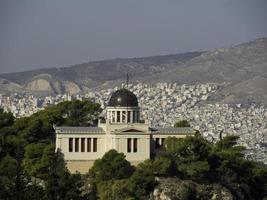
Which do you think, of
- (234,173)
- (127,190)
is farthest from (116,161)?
(234,173)

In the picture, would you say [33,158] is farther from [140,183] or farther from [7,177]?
[140,183]

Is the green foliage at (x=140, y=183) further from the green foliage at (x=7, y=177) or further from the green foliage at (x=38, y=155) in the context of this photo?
the green foliage at (x=7, y=177)

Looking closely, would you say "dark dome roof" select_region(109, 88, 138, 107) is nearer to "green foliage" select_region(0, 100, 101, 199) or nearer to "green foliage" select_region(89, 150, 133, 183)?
"green foliage" select_region(89, 150, 133, 183)

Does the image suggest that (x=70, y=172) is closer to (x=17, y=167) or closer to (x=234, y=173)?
(x=17, y=167)

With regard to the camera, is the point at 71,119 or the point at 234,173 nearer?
the point at 234,173

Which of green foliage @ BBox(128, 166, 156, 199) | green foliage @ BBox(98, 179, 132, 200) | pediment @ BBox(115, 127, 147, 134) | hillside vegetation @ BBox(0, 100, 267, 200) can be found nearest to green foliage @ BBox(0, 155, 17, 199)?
hillside vegetation @ BBox(0, 100, 267, 200)

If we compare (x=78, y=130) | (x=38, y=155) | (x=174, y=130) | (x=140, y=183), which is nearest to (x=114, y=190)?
(x=140, y=183)

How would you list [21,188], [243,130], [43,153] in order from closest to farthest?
[21,188]
[43,153]
[243,130]
